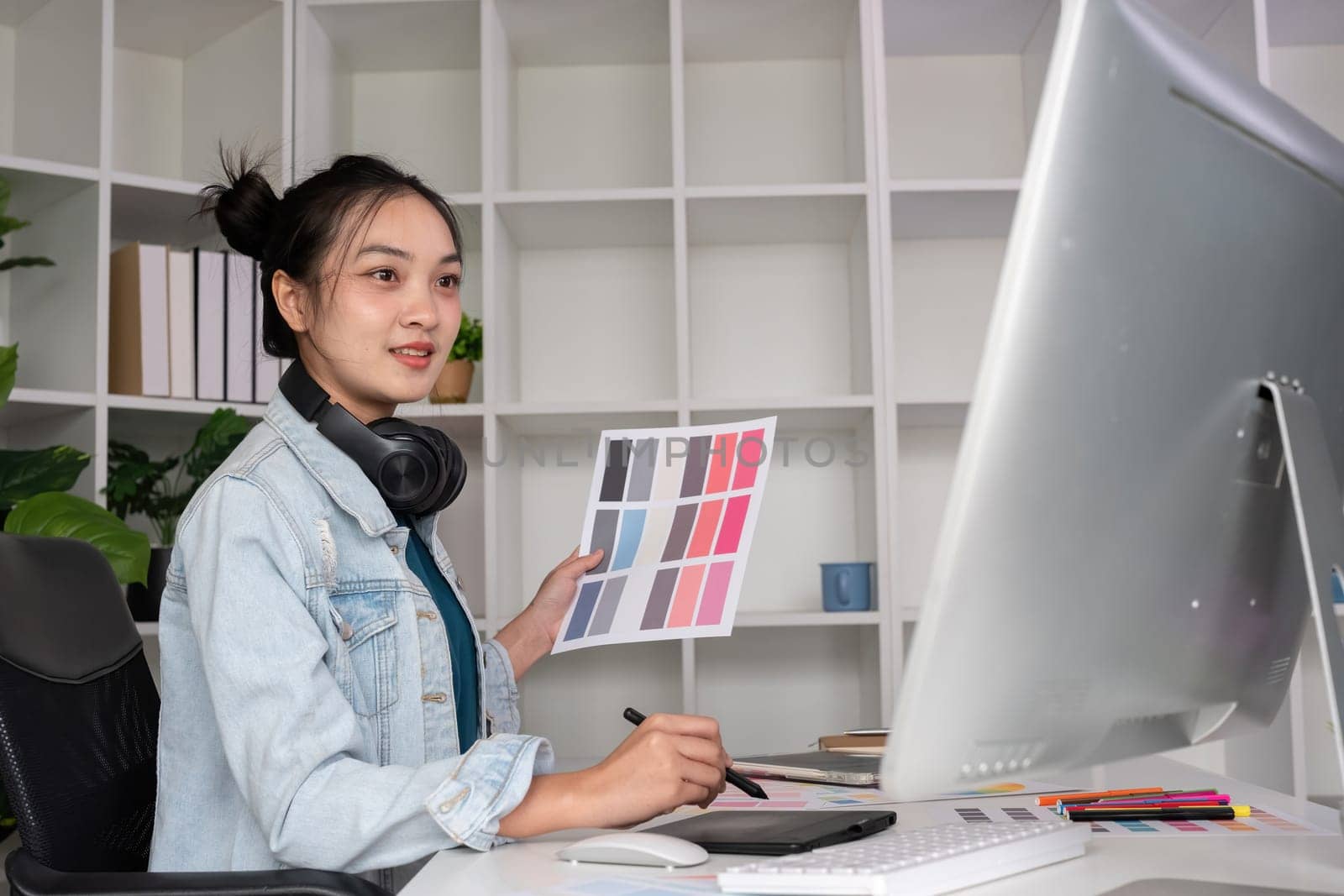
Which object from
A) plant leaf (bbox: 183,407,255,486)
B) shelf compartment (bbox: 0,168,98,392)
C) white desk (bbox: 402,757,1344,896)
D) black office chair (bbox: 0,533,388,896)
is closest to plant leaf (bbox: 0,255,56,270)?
shelf compartment (bbox: 0,168,98,392)

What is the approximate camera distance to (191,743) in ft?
3.81

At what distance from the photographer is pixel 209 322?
2322 mm

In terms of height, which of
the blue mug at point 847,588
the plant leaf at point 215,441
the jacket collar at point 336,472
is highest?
the plant leaf at point 215,441

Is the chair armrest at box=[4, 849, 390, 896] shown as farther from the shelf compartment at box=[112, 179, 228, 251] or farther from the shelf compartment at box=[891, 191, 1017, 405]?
the shelf compartment at box=[891, 191, 1017, 405]

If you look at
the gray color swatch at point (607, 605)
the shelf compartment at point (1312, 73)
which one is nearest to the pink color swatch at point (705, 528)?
the gray color swatch at point (607, 605)

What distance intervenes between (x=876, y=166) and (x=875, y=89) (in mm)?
166

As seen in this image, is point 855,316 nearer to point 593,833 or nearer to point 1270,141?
point 593,833

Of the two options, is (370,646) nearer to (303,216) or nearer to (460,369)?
(303,216)

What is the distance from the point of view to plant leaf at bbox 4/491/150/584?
1.86 metres


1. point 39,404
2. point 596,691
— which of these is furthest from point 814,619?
point 39,404

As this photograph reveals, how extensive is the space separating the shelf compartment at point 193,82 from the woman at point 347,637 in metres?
1.21

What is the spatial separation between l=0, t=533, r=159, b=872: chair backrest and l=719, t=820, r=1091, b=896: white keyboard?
68 centimetres

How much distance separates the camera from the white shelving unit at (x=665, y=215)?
2.40 meters

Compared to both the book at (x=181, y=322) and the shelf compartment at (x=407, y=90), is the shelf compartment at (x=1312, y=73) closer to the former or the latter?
the shelf compartment at (x=407, y=90)
